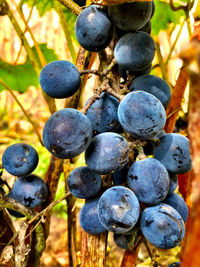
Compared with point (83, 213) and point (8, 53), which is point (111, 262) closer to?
point (83, 213)

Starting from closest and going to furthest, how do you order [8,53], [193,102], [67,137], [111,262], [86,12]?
[193,102] < [67,137] < [86,12] < [111,262] < [8,53]

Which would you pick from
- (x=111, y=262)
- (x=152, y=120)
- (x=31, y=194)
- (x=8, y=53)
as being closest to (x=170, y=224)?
(x=152, y=120)

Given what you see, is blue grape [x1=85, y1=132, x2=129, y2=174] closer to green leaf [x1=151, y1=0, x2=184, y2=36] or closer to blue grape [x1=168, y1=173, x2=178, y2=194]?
blue grape [x1=168, y1=173, x2=178, y2=194]

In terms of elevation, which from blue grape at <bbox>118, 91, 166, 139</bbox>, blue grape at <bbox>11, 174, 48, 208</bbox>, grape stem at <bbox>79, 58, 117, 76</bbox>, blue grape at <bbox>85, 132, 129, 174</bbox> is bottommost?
blue grape at <bbox>11, 174, 48, 208</bbox>

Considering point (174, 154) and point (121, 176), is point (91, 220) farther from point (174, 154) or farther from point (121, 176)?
point (174, 154)

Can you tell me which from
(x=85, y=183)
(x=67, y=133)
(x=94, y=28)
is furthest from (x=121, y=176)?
(x=94, y=28)

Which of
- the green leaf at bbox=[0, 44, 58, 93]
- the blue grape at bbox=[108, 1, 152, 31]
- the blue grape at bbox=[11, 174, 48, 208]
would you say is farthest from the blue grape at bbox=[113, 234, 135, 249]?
the green leaf at bbox=[0, 44, 58, 93]
